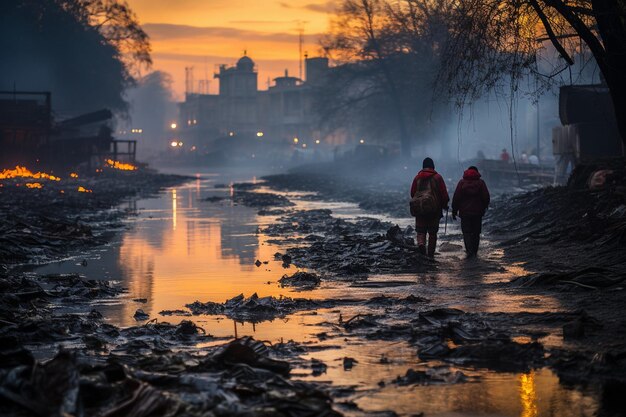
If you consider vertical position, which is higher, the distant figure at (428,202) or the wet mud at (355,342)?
the distant figure at (428,202)

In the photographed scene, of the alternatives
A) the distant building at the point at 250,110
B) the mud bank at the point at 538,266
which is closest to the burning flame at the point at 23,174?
the mud bank at the point at 538,266

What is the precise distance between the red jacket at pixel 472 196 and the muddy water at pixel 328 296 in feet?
3.02

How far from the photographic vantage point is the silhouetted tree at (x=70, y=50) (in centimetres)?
7119

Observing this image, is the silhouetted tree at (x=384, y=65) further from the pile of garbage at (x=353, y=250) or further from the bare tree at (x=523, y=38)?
the bare tree at (x=523, y=38)

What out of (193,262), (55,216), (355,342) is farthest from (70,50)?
(355,342)

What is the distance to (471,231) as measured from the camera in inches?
728

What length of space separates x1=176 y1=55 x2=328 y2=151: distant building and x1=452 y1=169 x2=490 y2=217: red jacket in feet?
406

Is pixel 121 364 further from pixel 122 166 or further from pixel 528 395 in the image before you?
pixel 122 166

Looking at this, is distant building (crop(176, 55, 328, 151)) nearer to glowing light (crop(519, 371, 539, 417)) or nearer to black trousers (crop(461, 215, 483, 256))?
black trousers (crop(461, 215, 483, 256))

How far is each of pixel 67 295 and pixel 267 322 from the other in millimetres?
3775

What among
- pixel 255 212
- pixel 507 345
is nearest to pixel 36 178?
pixel 255 212

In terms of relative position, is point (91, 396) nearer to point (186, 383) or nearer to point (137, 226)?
point (186, 383)

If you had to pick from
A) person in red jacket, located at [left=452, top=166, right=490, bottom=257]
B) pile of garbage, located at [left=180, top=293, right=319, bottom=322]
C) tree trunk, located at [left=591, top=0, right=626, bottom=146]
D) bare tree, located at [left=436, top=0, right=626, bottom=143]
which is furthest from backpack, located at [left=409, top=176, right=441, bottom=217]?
pile of garbage, located at [left=180, top=293, right=319, bottom=322]

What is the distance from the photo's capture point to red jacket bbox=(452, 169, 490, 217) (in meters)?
18.3
